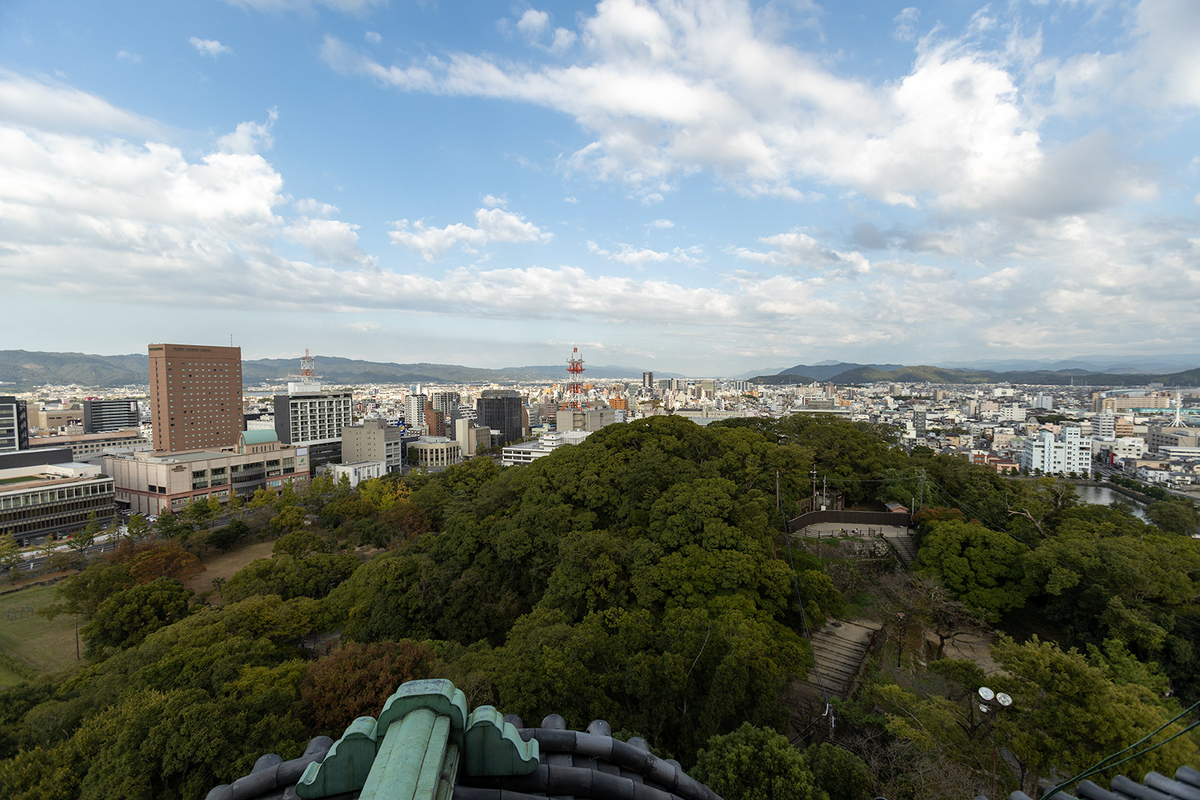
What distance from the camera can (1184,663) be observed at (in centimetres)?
911

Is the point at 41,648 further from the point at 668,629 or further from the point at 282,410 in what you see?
the point at 282,410

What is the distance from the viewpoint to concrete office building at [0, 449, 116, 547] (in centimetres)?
2562

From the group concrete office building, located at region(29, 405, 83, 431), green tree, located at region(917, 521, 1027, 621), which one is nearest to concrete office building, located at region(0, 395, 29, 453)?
concrete office building, located at region(29, 405, 83, 431)

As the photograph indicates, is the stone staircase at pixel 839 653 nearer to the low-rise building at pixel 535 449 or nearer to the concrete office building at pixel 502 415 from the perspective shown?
the low-rise building at pixel 535 449

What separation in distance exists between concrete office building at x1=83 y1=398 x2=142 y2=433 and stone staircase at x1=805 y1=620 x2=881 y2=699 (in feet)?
293

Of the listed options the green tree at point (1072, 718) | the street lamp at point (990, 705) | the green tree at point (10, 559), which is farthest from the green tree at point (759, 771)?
the green tree at point (10, 559)

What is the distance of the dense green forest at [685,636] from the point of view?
6820 millimetres

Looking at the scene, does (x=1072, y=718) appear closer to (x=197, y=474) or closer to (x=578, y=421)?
(x=197, y=474)

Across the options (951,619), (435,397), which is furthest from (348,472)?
(435,397)

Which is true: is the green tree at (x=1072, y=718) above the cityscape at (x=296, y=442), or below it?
above

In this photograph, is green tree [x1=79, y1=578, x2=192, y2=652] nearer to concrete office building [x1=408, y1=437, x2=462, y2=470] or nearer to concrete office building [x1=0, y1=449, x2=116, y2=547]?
concrete office building [x1=0, y1=449, x2=116, y2=547]

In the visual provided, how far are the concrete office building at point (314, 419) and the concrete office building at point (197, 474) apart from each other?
45.0ft

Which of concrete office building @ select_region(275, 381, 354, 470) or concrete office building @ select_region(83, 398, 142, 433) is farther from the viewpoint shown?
concrete office building @ select_region(83, 398, 142, 433)

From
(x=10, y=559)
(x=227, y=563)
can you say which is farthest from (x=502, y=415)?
(x=10, y=559)
